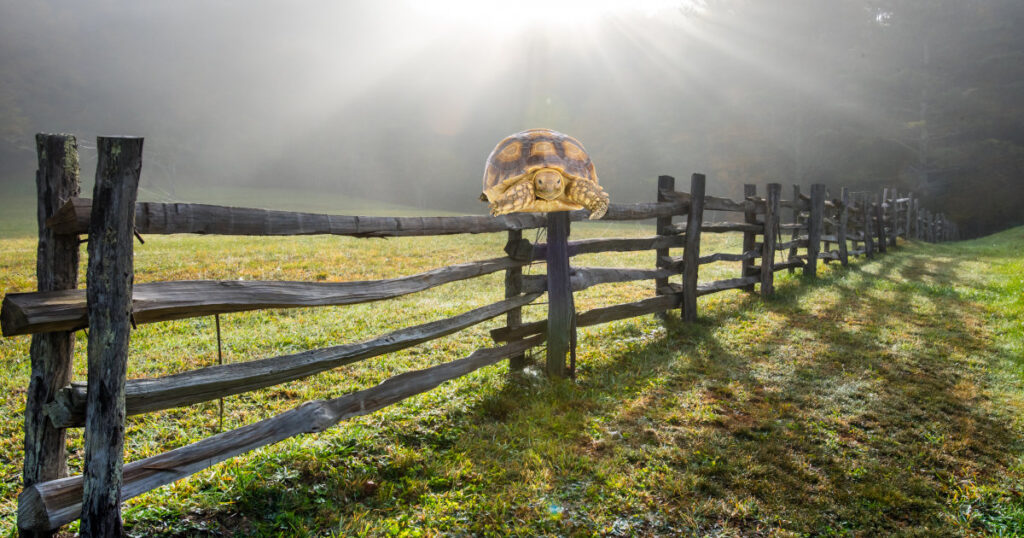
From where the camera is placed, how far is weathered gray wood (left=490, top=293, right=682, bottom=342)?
15.8 ft

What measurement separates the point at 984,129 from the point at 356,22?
83199 mm

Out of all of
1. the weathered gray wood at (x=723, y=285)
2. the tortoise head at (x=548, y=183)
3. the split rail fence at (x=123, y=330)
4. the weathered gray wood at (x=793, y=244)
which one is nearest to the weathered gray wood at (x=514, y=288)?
the split rail fence at (x=123, y=330)

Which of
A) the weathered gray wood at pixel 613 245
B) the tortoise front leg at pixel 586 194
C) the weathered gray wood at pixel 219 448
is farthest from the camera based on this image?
the weathered gray wood at pixel 613 245

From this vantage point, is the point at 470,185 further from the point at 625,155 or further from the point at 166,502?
the point at 166,502

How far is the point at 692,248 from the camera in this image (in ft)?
22.2

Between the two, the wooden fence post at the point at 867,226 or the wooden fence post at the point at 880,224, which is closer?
the wooden fence post at the point at 867,226

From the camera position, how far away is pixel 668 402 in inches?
173

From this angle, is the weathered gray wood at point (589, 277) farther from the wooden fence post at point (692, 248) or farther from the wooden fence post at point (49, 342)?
the wooden fence post at point (49, 342)

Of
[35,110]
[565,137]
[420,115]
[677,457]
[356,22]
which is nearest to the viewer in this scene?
[565,137]

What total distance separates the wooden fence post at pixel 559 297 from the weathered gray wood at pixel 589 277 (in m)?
0.25

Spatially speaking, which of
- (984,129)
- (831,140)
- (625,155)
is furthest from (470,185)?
(984,129)

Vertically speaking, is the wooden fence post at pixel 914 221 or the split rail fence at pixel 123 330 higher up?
the wooden fence post at pixel 914 221

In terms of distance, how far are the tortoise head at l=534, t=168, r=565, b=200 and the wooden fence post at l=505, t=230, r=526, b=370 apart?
6.00ft

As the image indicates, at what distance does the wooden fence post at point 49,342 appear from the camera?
7.24ft
